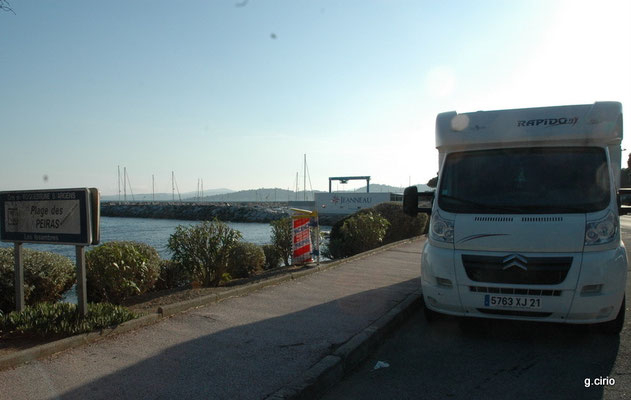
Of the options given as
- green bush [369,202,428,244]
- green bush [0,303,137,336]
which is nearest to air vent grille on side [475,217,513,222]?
green bush [0,303,137,336]

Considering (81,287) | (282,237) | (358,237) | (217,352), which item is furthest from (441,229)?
(358,237)

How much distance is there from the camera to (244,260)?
10.5m

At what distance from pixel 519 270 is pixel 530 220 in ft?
1.86

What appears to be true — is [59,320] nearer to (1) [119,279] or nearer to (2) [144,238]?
(1) [119,279]

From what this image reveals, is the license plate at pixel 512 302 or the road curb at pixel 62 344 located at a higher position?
the license plate at pixel 512 302

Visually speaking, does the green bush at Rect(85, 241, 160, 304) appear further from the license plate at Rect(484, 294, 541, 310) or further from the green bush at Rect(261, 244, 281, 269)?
the license plate at Rect(484, 294, 541, 310)

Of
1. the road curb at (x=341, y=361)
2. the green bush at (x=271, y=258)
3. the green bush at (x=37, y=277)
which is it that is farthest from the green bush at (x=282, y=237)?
the road curb at (x=341, y=361)

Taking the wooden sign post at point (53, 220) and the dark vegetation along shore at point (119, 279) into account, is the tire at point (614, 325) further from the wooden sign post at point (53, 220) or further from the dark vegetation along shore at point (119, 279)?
the wooden sign post at point (53, 220)

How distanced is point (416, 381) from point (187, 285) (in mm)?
6150

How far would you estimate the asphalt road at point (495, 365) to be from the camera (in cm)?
398

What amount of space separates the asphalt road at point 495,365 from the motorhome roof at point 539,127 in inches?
95.0

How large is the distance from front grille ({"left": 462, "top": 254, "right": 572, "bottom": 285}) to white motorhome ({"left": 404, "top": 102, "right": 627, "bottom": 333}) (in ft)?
0.03

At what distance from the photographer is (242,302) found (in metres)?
6.55

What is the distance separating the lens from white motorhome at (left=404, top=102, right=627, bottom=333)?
478 centimetres
